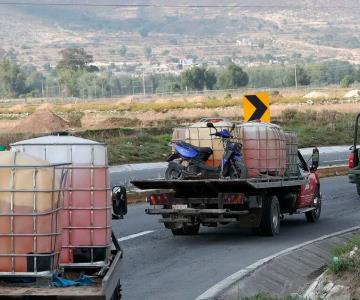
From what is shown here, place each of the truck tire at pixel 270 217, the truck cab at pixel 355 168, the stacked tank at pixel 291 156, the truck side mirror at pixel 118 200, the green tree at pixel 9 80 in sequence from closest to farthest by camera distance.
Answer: the truck side mirror at pixel 118 200 → the truck tire at pixel 270 217 → the stacked tank at pixel 291 156 → the truck cab at pixel 355 168 → the green tree at pixel 9 80

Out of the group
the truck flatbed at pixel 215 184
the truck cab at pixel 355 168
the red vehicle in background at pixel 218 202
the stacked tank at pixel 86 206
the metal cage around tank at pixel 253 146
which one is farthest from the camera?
the truck cab at pixel 355 168

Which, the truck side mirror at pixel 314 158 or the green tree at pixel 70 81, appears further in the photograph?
the green tree at pixel 70 81

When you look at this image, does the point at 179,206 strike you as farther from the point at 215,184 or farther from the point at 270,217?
the point at 270,217

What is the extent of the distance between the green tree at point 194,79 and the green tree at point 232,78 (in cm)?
294

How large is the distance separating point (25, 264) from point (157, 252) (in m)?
8.48

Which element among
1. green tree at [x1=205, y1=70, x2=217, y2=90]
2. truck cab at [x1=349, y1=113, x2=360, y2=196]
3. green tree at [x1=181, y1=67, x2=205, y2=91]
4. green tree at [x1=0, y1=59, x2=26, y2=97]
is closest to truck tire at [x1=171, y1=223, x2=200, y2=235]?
truck cab at [x1=349, y1=113, x2=360, y2=196]

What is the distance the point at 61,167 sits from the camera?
349 inches

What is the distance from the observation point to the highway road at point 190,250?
44.1ft

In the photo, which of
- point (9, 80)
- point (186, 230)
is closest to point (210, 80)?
point (9, 80)

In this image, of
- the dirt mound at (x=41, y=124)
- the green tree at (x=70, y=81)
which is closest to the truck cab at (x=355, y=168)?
the dirt mound at (x=41, y=124)

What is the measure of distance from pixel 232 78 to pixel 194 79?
583 centimetres

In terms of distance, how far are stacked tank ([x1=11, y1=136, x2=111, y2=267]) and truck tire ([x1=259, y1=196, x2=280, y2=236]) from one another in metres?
8.79

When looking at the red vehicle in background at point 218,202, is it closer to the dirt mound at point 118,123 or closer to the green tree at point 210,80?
the dirt mound at point 118,123

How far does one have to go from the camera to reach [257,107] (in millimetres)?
22531
